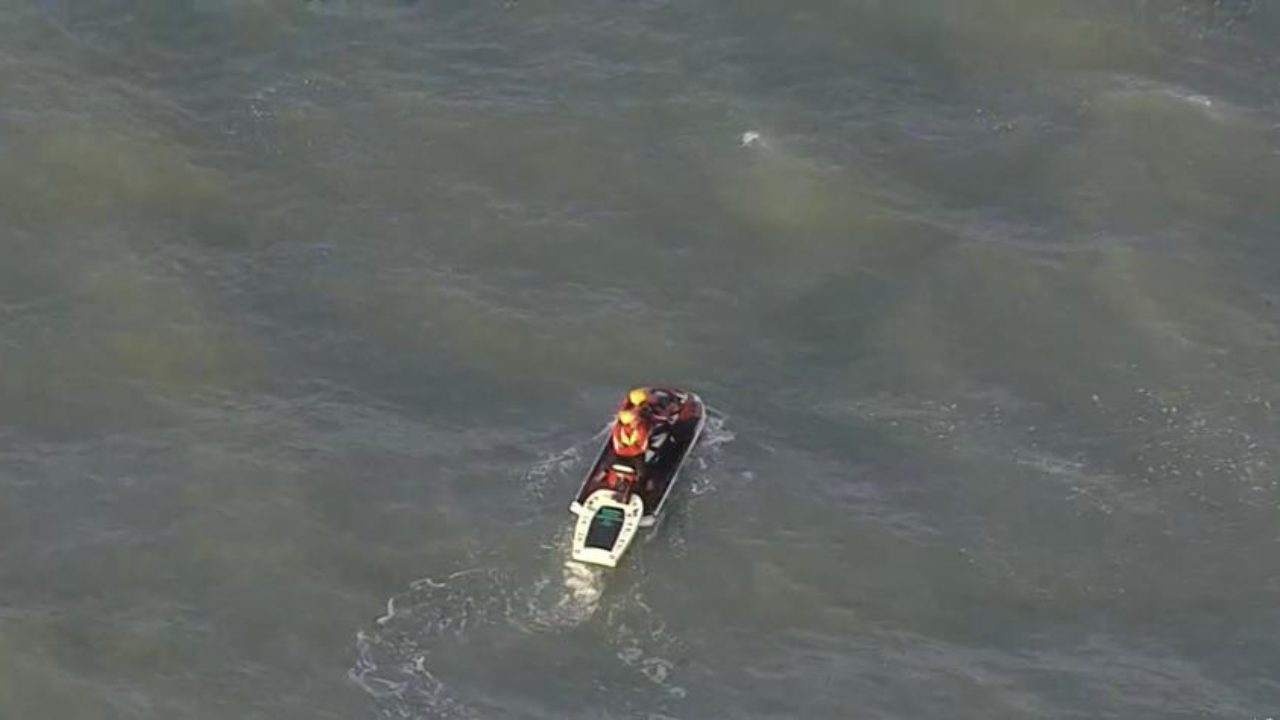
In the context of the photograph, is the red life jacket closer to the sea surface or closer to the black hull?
the black hull

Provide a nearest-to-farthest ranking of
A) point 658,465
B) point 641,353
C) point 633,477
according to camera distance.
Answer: point 633,477, point 658,465, point 641,353

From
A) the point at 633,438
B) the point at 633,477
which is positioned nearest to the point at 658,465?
the point at 633,477

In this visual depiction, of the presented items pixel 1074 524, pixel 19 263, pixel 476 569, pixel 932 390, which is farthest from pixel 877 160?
pixel 19 263

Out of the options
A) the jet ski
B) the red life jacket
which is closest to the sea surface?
the jet ski

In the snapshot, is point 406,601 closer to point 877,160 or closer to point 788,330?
point 788,330

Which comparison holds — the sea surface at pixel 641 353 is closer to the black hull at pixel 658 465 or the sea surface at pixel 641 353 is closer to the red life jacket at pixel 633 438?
the black hull at pixel 658 465

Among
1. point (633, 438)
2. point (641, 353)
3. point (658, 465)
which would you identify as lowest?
point (658, 465)

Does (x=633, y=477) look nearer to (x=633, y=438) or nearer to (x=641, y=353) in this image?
(x=633, y=438)
